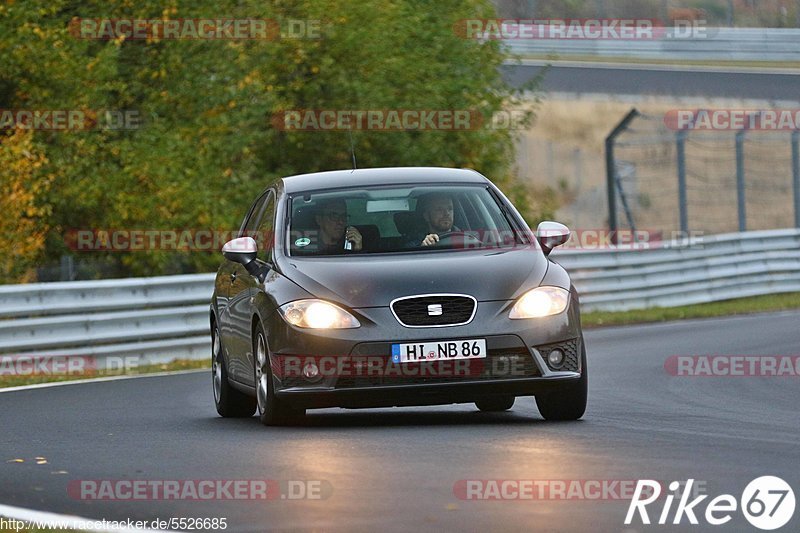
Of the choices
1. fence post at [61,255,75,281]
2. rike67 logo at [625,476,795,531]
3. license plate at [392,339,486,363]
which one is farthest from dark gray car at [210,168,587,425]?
fence post at [61,255,75,281]

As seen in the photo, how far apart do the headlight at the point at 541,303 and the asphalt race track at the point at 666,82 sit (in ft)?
105

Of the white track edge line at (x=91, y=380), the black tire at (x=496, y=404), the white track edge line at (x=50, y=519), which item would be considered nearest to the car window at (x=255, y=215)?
the black tire at (x=496, y=404)

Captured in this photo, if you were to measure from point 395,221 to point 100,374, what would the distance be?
24.6 feet

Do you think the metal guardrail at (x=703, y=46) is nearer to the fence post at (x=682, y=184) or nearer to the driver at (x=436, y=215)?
the fence post at (x=682, y=184)

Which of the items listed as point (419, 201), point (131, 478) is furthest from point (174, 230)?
point (131, 478)

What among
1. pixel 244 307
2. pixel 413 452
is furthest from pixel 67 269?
pixel 413 452

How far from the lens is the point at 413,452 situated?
30.5 ft

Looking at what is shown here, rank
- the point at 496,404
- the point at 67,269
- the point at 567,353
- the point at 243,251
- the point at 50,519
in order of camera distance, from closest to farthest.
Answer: the point at 50,519
the point at 567,353
the point at 243,251
the point at 496,404
the point at 67,269

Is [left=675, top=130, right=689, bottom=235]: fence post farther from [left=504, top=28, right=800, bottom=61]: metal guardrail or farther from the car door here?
the car door

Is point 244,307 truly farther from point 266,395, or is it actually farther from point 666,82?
point 666,82

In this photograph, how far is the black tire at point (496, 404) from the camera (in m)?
12.1

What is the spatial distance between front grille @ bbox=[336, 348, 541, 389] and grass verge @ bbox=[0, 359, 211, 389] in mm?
7194

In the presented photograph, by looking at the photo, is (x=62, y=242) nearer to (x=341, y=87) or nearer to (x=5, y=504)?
(x=341, y=87)

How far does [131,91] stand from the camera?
27.6 metres
